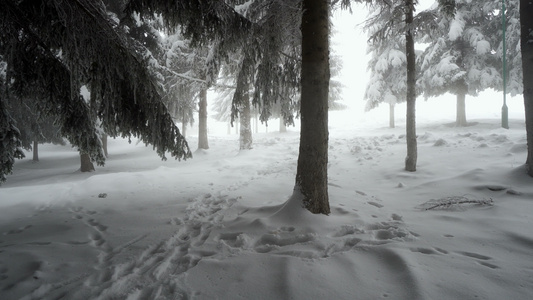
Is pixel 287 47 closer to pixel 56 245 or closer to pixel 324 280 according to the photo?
pixel 324 280

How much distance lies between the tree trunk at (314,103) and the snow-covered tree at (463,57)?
13969 millimetres

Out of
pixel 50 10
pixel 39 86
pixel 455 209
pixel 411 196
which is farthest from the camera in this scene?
pixel 411 196

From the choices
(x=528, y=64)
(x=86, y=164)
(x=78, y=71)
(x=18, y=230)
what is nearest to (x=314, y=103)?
(x=78, y=71)

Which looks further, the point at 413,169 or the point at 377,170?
the point at 377,170

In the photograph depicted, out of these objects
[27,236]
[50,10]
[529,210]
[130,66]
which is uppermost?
[50,10]

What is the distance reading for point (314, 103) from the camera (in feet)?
13.2

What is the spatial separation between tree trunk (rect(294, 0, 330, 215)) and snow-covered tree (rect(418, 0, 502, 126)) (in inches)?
550

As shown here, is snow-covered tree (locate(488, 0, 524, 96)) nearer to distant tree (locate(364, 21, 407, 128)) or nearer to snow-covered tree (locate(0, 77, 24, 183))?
distant tree (locate(364, 21, 407, 128))

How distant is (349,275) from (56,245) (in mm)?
3952

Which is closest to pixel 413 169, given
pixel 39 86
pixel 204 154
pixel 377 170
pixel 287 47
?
pixel 377 170

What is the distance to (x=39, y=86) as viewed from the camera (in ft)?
12.6

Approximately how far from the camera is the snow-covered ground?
237 cm

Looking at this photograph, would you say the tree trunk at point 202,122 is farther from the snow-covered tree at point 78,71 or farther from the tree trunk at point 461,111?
the tree trunk at point 461,111

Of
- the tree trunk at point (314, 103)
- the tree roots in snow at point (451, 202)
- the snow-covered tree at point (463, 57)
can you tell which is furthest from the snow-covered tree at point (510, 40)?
the tree trunk at point (314, 103)
